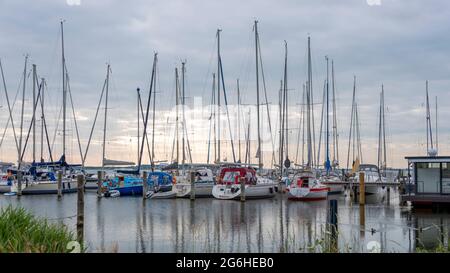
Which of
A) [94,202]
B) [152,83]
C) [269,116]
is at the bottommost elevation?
[94,202]

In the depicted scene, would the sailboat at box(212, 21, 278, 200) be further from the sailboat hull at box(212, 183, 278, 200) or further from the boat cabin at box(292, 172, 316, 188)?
the boat cabin at box(292, 172, 316, 188)

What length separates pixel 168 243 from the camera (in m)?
24.8

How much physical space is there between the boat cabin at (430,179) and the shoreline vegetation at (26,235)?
91.3 ft

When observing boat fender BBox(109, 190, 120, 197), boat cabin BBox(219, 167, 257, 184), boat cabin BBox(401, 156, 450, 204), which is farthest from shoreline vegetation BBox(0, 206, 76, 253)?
boat fender BBox(109, 190, 120, 197)

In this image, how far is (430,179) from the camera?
36594 mm

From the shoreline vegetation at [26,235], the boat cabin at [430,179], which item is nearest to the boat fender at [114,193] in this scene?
the boat cabin at [430,179]

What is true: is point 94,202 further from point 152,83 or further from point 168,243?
point 168,243

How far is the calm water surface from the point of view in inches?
905

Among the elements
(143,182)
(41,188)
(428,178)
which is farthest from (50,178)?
(428,178)

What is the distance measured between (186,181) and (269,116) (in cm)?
1582

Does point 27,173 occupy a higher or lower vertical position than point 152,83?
lower

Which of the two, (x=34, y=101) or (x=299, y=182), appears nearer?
(x=299, y=182)

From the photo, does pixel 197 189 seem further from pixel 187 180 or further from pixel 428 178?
pixel 428 178
